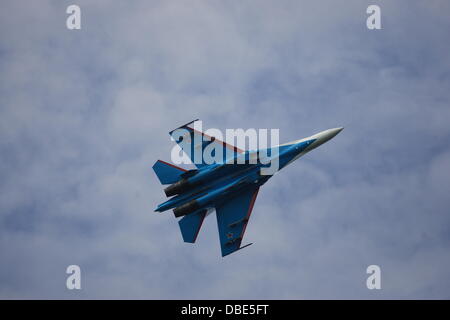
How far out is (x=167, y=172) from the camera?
61.1 metres

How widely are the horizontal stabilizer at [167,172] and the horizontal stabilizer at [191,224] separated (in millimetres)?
3261

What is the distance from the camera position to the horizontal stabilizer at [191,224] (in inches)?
2419

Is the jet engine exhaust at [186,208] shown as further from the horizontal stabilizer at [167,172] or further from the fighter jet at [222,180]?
the horizontal stabilizer at [167,172]

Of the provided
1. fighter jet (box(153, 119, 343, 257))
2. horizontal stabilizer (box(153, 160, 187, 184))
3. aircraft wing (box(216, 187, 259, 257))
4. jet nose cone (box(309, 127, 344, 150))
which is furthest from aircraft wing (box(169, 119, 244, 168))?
jet nose cone (box(309, 127, 344, 150))

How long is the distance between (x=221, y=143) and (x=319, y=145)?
7964 millimetres

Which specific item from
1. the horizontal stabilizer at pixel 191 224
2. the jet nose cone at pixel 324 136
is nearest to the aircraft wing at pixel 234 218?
the horizontal stabilizer at pixel 191 224

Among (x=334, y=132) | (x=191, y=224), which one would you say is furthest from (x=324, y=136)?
(x=191, y=224)

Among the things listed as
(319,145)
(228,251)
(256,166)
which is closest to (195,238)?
(228,251)

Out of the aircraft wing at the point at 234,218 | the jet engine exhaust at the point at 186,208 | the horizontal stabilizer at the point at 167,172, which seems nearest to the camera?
the jet engine exhaust at the point at 186,208

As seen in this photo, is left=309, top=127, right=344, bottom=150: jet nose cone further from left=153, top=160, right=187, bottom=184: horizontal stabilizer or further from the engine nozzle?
left=153, top=160, right=187, bottom=184: horizontal stabilizer

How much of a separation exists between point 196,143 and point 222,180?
427cm

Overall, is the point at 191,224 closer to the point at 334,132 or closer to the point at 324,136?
the point at 324,136
